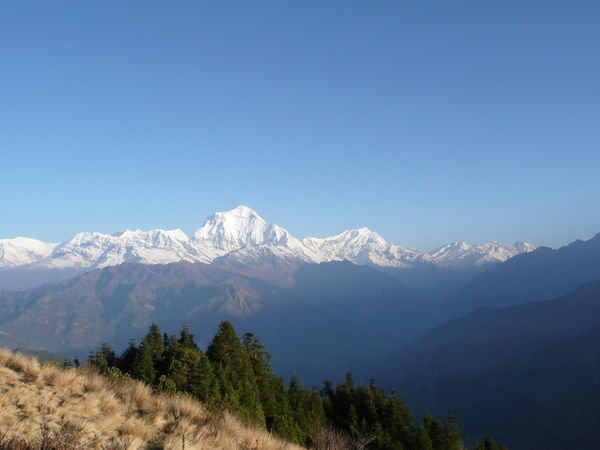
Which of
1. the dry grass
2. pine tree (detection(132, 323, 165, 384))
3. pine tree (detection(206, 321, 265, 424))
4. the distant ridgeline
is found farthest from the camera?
pine tree (detection(206, 321, 265, 424))

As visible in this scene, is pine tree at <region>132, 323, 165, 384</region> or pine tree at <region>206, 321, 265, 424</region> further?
pine tree at <region>206, 321, 265, 424</region>

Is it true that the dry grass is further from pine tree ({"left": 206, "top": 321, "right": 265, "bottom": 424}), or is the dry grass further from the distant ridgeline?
pine tree ({"left": 206, "top": 321, "right": 265, "bottom": 424})

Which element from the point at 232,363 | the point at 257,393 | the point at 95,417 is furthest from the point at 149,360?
the point at 95,417

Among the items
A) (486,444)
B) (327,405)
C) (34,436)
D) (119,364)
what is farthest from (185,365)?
(486,444)

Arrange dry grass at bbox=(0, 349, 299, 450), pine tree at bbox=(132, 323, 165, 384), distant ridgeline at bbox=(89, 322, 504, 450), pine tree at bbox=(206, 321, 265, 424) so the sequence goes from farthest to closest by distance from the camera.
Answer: pine tree at bbox=(206, 321, 265, 424)
pine tree at bbox=(132, 323, 165, 384)
distant ridgeline at bbox=(89, 322, 504, 450)
dry grass at bbox=(0, 349, 299, 450)

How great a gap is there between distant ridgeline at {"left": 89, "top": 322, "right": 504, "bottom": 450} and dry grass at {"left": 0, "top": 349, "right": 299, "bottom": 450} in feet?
12.7

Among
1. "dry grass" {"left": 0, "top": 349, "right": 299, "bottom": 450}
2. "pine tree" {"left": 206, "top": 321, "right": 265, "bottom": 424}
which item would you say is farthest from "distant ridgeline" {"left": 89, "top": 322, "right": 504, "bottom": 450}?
"dry grass" {"left": 0, "top": 349, "right": 299, "bottom": 450}

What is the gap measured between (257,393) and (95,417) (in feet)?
118

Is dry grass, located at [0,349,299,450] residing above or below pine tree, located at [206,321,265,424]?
above

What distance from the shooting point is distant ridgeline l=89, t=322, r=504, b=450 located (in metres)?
28.5

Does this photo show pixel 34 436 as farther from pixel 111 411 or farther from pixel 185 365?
pixel 185 365

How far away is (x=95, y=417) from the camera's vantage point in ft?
34.3

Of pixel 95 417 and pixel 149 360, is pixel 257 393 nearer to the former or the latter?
pixel 149 360

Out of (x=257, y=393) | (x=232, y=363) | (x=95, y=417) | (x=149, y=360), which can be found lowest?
(x=257, y=393)
